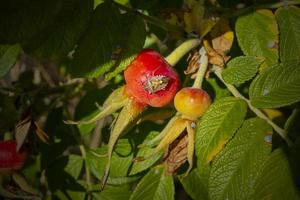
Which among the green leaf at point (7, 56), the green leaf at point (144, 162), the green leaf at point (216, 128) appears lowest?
the green leaf at point (144, 162)

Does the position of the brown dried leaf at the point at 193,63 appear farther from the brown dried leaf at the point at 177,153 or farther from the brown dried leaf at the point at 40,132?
the brown dried leaf at the point at 40,132

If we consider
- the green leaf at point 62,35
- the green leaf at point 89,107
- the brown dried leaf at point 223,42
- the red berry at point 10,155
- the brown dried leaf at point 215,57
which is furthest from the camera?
the green leaf at point 89,107

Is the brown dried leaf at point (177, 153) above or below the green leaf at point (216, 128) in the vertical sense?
below

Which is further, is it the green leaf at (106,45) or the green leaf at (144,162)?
the green leaf at (144,162)

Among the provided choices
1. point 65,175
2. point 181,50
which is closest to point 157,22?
point 181,50

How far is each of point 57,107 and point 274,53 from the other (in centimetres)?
110

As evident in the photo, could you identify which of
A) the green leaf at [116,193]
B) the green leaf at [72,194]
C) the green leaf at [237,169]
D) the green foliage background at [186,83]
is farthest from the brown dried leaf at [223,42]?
the green leaf at [72,194]

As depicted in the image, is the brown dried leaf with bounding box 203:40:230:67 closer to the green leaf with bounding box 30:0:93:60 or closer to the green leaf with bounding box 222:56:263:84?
the green leaf with bounding box 222:56:263:84

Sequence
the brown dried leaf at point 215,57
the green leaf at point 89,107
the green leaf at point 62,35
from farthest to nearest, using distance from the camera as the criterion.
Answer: the green leaf at point 89,107 → the brown dried leaf at point 215,57 → the green leaf at point 62,35

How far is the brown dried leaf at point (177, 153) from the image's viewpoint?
1312mm

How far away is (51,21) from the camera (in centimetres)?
113

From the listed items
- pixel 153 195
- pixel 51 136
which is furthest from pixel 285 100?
pixel 51 136

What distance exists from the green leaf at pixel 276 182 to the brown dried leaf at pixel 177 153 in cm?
25

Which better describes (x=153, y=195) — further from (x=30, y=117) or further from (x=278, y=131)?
(x=30, y=117)
